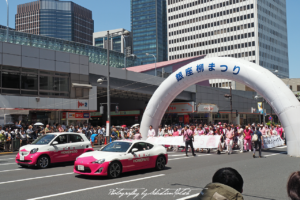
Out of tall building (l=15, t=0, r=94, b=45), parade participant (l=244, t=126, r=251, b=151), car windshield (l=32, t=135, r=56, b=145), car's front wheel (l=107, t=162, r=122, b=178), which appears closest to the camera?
car's front wheel (l=107, t=162, r=122, b=178)

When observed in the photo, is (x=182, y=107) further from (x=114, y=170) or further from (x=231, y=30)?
(x=231, y=30)

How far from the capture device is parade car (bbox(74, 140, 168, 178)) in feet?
34.1

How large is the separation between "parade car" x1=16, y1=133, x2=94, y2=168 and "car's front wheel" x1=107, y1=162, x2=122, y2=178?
4.02 meters

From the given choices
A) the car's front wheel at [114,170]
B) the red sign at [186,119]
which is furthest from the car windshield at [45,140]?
the red sign at [186,119]

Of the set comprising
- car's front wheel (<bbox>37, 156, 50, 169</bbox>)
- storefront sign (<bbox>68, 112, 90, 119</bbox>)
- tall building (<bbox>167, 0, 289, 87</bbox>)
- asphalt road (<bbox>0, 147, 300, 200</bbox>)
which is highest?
tall building (<bbox>167, 0, 289, 87</bbox>)

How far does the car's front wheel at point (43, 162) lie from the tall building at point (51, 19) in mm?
174205

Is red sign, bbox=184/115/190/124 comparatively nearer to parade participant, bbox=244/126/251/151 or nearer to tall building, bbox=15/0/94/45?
parade participant, bbox=244/126/251/151

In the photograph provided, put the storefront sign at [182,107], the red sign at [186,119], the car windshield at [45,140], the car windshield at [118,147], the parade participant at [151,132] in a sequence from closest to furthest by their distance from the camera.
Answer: the car windshield at [118,147], the car windshield at [45,140], the parade participant at [151,132], the storefront sign at [182,107], the red sign at [186,119]

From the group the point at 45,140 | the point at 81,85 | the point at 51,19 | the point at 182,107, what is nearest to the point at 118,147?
the point at 45,140

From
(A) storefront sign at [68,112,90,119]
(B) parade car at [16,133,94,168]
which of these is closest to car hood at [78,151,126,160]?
(B) parade car at [16,133,94,168]

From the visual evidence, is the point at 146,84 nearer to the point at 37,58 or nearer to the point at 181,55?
the point at 37,58

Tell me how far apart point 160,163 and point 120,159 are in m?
2.27

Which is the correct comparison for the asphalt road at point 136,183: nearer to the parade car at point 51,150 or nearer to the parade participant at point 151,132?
the parade car at point 51,150

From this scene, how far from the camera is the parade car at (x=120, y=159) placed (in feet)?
34.1
